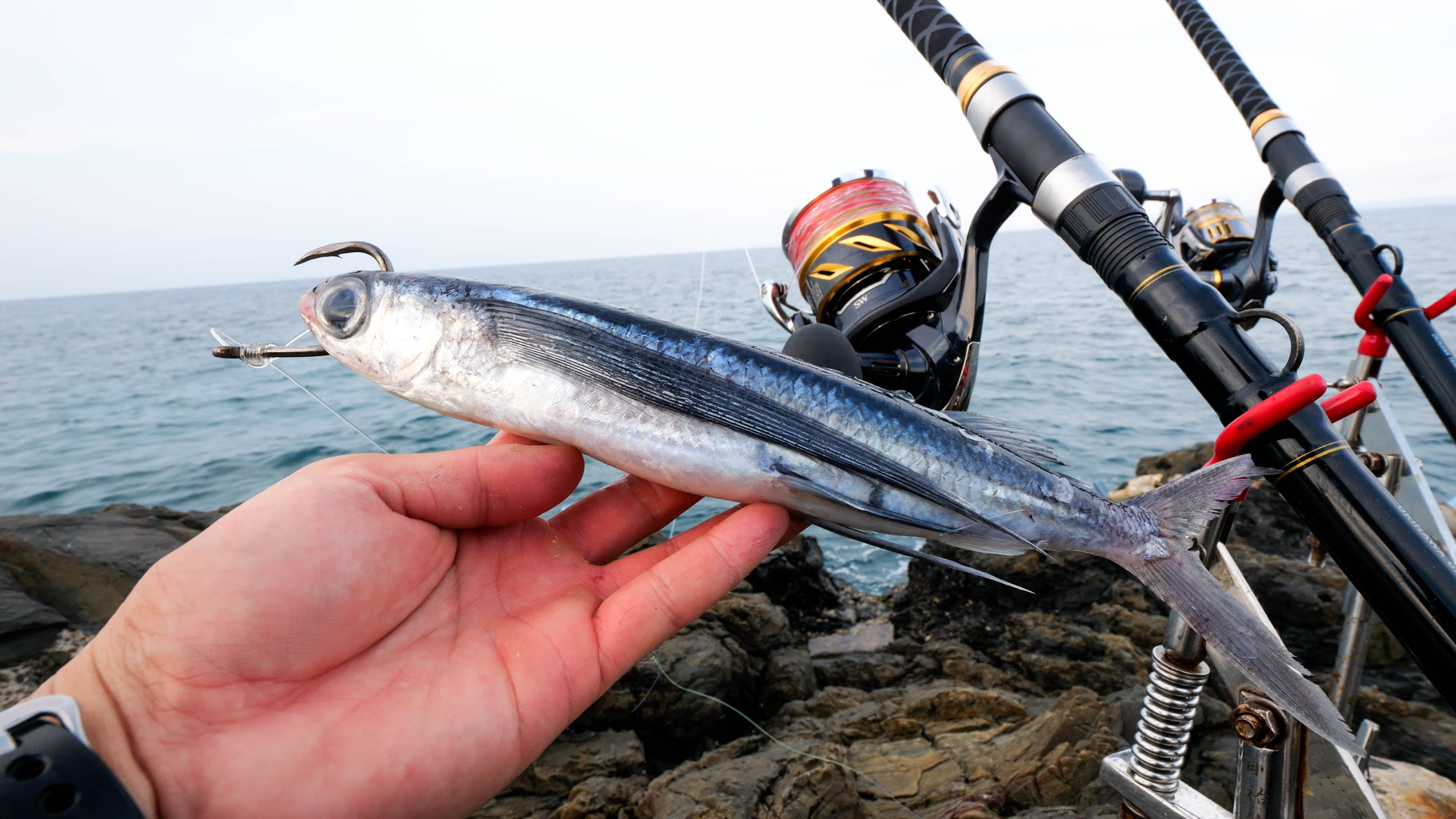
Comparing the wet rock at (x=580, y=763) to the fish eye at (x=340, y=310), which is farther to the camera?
the wet rock at (x=580, y=763)

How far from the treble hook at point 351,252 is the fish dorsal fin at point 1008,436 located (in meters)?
1.98

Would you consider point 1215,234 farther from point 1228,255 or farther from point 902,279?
point 902,279

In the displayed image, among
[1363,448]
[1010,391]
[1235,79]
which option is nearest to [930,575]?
[1363,448]

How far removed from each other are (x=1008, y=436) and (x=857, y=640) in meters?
4.35

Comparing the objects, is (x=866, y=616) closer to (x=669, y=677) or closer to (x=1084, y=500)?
(x=669, y=677)

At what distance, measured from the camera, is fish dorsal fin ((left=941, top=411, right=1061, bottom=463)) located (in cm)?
211

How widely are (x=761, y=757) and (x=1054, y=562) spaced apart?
350 cm

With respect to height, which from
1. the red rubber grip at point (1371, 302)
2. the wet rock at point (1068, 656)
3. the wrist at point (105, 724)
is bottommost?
the wet rock at point (1068, 656)

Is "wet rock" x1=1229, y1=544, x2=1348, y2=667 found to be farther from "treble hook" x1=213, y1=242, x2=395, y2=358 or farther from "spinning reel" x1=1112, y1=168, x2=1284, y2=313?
"treble hook" x1=213, y1=242, x2=395, y2=358

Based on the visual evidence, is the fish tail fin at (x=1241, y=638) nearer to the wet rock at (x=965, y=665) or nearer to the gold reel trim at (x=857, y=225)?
the gold reel trim at (x=857, y=225)

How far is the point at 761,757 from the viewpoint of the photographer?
3.11 meters

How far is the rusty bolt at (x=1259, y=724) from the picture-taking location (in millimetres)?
1540

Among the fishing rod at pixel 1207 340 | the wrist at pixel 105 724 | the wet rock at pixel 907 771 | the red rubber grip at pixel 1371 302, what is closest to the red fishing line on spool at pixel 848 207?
the fishing rod at pixel 1207 340

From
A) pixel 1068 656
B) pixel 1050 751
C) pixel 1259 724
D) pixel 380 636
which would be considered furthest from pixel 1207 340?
pixel 1068 656
